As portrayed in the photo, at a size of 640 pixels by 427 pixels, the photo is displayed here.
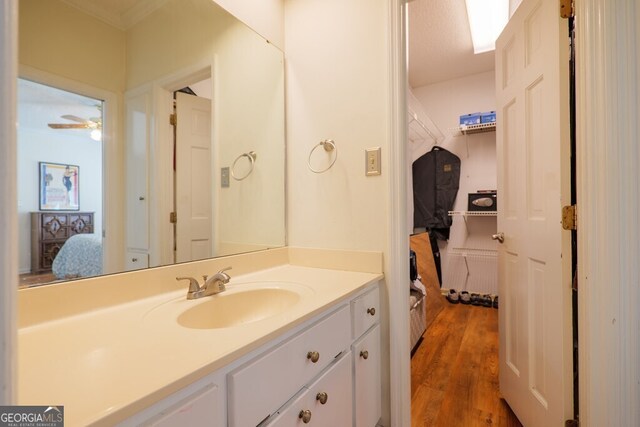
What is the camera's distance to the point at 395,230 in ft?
4.04

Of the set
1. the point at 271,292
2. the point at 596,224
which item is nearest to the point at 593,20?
the point at 596,224

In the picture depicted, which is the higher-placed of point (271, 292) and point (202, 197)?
point (202, 197)

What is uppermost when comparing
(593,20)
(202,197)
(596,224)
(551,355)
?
(593,20)

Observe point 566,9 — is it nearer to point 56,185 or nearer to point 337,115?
point 337,115

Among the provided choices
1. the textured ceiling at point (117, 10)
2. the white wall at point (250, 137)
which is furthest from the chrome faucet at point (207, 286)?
the textured ceiling at point (117, 10)

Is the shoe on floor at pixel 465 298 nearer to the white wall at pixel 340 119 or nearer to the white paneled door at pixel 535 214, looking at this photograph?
the white paneled door at pixel 535 214

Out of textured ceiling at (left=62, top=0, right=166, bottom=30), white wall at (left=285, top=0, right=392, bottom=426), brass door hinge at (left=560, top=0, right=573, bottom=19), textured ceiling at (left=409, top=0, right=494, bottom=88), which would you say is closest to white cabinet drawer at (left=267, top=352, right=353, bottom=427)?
white wall at (left=285, top=0, right=392, bottom=426)

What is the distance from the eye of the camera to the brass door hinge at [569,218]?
40.5 inches

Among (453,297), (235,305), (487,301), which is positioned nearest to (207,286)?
(235,305)

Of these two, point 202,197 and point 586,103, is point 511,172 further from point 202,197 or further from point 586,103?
point 202,197

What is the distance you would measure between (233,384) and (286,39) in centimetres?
164

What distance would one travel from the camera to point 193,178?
3.91 ft

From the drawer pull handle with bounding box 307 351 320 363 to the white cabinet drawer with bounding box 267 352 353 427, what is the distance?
0.23 feet

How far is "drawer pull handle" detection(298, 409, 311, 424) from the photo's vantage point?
29.8 inches
